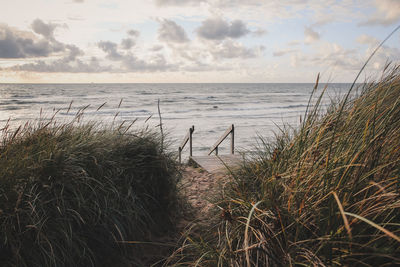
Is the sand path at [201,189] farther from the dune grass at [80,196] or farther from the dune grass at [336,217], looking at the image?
the dune grass at [336,217]

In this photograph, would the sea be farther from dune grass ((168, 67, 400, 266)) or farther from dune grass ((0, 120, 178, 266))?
dune grass ((168, 67, 400, 266))

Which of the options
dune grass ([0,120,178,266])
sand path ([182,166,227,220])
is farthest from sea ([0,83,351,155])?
sand path ([182,166,227,220])

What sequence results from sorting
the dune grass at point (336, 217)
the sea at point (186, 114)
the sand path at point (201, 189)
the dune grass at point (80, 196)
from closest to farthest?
the dune grass at point (336, 217) → the dune grass at point (80, 196) → the sand path at point (201, 189) → the sea at point (186, 114)

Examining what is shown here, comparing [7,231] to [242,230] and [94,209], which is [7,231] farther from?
[242,230]

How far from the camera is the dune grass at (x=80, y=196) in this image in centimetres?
285

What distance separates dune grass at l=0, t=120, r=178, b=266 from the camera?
285 cm

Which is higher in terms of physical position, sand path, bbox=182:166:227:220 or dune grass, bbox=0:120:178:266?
dune grass, bbox=0:120:178:266

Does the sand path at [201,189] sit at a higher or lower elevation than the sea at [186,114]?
higher

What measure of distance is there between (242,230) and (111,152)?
6.88ft

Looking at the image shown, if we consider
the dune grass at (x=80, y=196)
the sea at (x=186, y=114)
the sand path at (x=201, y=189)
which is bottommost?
the sea at (x=186, y=114)

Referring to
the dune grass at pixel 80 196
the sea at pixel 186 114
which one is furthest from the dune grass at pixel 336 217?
the dune grass at pixel 80 196

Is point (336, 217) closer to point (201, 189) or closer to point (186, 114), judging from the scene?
point (201, 189)

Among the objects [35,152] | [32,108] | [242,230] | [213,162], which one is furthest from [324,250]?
[32,108]

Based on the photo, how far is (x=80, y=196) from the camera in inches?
127
